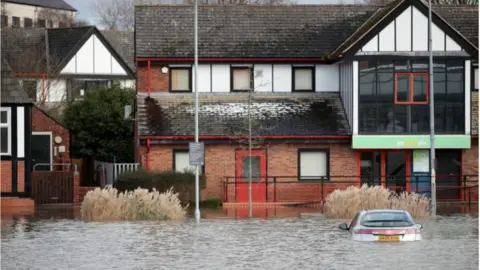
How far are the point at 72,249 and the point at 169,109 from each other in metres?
22.6

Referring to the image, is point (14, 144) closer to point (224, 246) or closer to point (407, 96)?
point (407, 96)

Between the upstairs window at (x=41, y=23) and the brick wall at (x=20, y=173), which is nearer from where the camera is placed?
the brick wall at (x=20, y=173)

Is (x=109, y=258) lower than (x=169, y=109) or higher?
lower

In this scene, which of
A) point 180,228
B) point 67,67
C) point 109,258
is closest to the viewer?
point 109,258

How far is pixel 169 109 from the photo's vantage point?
183 feet

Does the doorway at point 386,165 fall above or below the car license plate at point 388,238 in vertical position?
above

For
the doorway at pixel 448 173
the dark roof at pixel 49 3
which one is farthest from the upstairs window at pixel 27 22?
the doorway at pixel 448 173

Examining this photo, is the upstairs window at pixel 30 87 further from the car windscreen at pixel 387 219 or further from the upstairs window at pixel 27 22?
the upstairs window at pixel 27 22

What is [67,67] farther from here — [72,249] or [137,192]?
[72,249]

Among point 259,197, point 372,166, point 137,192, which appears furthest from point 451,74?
point 137,192

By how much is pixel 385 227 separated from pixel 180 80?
24.6 metres

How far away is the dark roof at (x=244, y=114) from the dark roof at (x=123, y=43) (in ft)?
106

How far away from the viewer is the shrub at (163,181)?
5106 centimetres

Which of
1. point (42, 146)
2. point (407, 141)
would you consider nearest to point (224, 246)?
point (407, 141)
